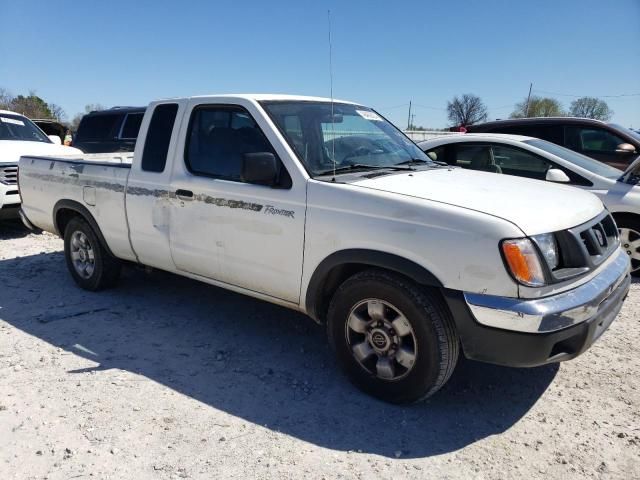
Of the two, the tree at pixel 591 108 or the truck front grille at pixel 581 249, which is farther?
the tree at pixel 591 108

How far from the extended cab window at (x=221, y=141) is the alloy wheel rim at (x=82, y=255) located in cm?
185

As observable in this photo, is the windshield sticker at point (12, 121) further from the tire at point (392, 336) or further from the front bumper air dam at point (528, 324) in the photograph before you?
the front bumper air dam at point (528, 324)

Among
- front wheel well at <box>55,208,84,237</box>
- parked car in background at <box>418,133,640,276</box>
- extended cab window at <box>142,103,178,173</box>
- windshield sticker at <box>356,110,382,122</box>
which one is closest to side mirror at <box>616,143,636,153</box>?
parked car in background at <box>418,133,640,276</box>

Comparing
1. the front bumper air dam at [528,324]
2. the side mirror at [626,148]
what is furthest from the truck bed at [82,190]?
the side mirror at [626,148]

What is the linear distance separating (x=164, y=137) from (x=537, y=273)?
3.09 meters

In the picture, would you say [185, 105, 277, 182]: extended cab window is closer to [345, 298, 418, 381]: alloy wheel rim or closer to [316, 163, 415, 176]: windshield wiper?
[316, 163, 415, 176]: windshield wiper

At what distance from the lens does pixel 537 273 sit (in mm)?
2641

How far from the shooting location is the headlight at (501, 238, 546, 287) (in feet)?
8.54

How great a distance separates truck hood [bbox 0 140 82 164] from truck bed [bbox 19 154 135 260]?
2459mm

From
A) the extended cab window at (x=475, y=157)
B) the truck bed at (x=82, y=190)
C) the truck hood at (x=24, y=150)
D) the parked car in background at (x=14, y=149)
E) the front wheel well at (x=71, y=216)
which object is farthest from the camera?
the truck hood at (x=24, y=150)

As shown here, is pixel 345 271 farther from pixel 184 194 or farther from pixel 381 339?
pixel 184 194

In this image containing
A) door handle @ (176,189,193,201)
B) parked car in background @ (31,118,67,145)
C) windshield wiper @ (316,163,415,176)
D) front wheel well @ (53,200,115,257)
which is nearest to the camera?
windshield wiper @ (316,163,415,176)

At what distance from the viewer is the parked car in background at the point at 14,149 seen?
25.1 feet

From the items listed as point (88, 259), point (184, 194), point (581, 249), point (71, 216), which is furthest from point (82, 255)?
point (581, 249)
